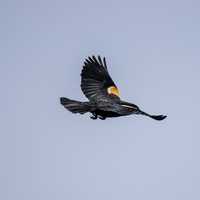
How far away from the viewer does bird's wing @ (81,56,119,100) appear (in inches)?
850

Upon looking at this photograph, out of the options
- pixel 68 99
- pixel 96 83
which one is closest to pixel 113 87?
pixel 96 83

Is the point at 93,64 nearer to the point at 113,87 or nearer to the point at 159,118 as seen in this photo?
the point at 113,87

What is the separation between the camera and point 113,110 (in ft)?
58.6

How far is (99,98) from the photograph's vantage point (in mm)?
21156

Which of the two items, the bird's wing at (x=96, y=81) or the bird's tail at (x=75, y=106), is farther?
the bird's wing at (x=96, y=81)

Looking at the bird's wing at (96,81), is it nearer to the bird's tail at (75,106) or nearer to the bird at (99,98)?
the bird at (99,98)

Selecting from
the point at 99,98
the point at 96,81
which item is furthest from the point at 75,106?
the point at 96,81

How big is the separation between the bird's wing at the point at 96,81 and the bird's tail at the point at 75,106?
2.58m

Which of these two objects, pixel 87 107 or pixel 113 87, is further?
pixel 113 87

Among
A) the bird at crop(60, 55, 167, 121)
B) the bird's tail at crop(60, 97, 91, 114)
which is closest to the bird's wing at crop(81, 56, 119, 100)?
the bird at crop(60, 55, 167, 121)

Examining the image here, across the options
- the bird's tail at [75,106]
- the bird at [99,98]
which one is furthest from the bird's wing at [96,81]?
the bird's tail at [75,106]

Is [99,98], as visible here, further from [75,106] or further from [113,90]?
[75,106]

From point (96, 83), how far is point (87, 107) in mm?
4414

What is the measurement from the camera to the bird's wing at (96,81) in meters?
21.6
